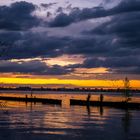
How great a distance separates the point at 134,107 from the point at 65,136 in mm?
54354

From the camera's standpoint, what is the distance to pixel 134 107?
91.0 metres

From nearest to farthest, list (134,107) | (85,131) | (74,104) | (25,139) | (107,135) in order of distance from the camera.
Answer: (25,139), (107,135), (85,131), (134,107), (74,104)

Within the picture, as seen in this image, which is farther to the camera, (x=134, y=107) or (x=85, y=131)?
(x=134, y=107)

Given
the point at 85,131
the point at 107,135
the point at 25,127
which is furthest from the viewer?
the point at 25,127

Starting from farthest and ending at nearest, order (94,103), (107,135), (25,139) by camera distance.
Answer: (94,103) → (107,135) → (25,139)

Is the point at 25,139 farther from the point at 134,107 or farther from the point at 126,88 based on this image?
the point at 126,88

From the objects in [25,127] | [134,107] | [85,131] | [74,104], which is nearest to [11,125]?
[25,127]

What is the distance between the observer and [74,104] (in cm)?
11081

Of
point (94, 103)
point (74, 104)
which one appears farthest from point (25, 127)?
point (74, 104)

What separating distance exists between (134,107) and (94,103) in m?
14.6

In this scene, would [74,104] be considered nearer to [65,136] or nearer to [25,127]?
[25,127]

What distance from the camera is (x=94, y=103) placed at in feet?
339

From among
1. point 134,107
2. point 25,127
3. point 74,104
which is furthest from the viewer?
point 74,104

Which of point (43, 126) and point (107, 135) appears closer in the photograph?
point (107, 135)
